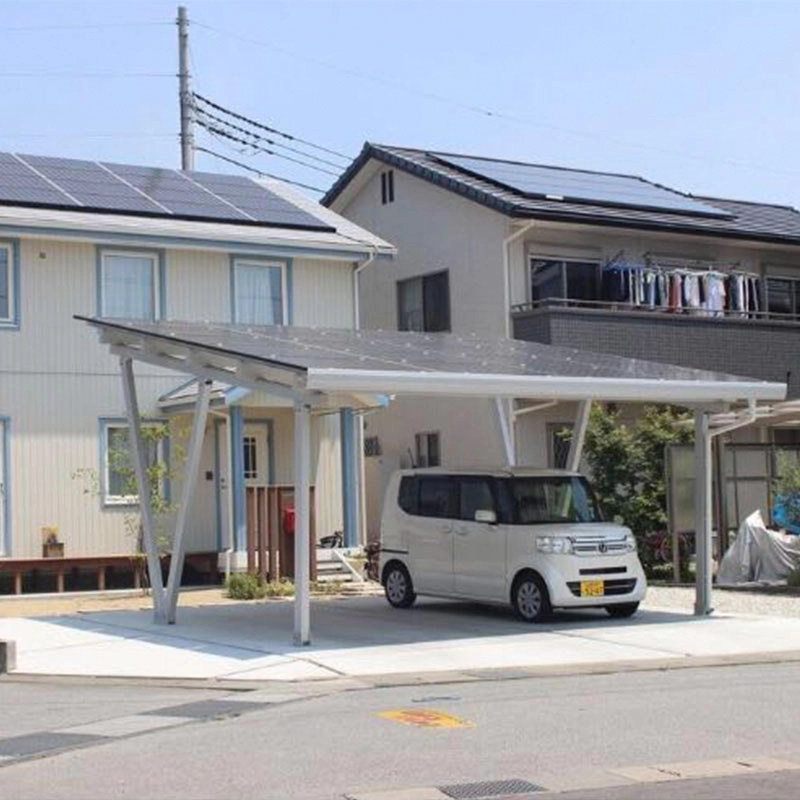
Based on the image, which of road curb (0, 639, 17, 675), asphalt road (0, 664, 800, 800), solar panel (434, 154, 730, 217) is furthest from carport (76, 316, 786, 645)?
solar panel (434, 154, 730, 217)

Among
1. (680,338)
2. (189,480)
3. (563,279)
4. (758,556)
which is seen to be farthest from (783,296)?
(189,480)

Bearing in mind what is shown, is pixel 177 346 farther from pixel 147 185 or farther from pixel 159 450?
pixel 147 185

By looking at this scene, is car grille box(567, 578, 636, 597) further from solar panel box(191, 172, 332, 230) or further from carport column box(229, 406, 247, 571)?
solar panel box(191, 172, 332, 230)

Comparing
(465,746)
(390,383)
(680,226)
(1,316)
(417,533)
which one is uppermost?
(680,226)

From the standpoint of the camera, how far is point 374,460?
30.1 meters

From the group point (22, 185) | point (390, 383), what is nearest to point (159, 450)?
point (22, 185)

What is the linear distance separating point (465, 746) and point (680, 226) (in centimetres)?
2021

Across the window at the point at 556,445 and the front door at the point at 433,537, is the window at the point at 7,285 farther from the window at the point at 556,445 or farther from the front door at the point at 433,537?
the window at the point at 556,445

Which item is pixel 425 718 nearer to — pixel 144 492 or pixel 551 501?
pixel 551 501

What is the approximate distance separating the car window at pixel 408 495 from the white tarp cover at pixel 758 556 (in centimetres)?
576

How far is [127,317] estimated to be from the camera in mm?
24141

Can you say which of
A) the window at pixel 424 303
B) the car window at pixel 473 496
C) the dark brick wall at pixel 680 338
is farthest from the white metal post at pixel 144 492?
the window at pixel 424 303

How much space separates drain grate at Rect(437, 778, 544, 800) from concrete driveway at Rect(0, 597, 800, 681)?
4922 millimetres

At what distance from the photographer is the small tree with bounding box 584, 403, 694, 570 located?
24.2 metres
